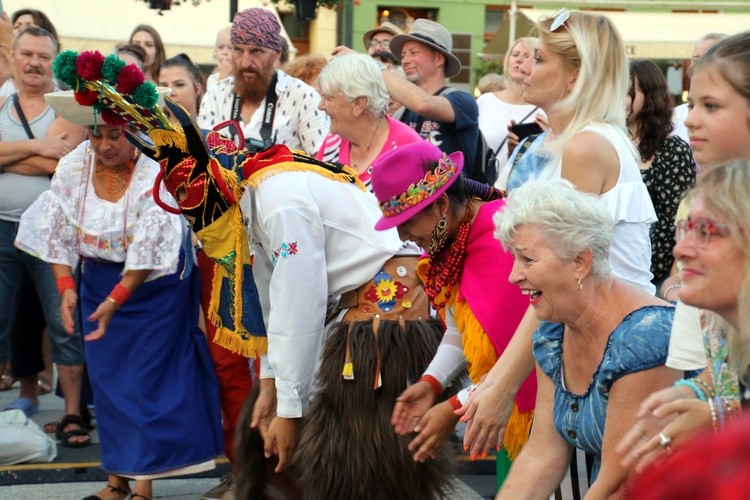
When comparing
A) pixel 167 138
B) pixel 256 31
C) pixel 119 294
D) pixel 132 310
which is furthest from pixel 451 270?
pixel 256 31

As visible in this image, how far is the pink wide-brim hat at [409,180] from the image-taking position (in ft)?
10.8

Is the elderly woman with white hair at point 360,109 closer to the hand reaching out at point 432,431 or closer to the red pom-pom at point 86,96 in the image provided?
the red pom-pom at point 86,96

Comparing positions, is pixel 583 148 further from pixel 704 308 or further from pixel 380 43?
pixel 380 43

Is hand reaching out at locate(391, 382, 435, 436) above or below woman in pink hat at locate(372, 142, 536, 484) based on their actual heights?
below

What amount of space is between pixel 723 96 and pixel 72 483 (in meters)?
3.89

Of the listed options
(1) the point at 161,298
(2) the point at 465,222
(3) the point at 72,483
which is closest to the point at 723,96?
(2) the point at 465,222

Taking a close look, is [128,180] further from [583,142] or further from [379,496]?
[583,142]

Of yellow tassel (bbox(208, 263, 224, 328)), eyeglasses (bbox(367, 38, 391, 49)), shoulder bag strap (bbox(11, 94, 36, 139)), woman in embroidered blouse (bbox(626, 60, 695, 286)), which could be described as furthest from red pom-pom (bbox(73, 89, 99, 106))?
eyeglasses (bbox(367, 38, 391, 49))

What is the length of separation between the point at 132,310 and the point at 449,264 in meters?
2.04

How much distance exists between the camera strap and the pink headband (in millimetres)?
172

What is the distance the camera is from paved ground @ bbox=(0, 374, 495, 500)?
512 cm

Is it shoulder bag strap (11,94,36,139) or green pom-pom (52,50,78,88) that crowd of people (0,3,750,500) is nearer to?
green pom-pom (52,50,78,88)

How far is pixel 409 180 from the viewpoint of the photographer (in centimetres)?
332

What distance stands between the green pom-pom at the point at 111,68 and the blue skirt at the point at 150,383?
4.92 ft
